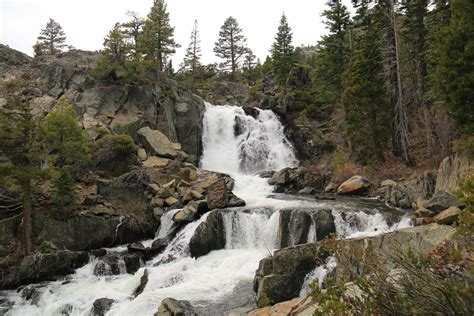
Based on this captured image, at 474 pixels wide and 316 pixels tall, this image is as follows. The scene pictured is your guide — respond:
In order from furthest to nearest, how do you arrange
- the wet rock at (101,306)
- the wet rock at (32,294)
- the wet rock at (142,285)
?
the wet rock at (32,294) < the wet rock at (142,285) < the wet rock at (101,306)

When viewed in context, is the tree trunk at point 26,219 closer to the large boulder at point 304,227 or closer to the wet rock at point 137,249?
the wet rock at point 137,249

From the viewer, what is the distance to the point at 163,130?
30.3 metres

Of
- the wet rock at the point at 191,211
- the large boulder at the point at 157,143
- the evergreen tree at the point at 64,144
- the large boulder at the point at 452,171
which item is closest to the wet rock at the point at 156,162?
the large boulder at the point at 157,143

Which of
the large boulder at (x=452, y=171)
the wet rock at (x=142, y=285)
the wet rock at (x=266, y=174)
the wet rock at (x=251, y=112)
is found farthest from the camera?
the wet rock at (x=251, y=112)

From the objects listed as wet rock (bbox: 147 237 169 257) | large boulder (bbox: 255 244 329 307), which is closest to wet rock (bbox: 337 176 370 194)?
wet rock (bbox: 147 237 169 257)

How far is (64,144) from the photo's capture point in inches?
746

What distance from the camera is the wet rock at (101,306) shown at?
12.2 m

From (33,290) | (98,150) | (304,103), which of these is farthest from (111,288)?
(304,103)

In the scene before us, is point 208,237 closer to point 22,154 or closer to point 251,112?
point 22,154

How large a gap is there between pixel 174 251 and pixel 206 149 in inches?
661

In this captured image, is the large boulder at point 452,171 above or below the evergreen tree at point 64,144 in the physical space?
below

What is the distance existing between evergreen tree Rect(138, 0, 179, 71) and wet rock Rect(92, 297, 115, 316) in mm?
24480

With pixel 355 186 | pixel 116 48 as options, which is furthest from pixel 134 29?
pixel 355 186

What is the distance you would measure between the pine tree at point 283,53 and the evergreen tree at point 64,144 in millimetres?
27726
